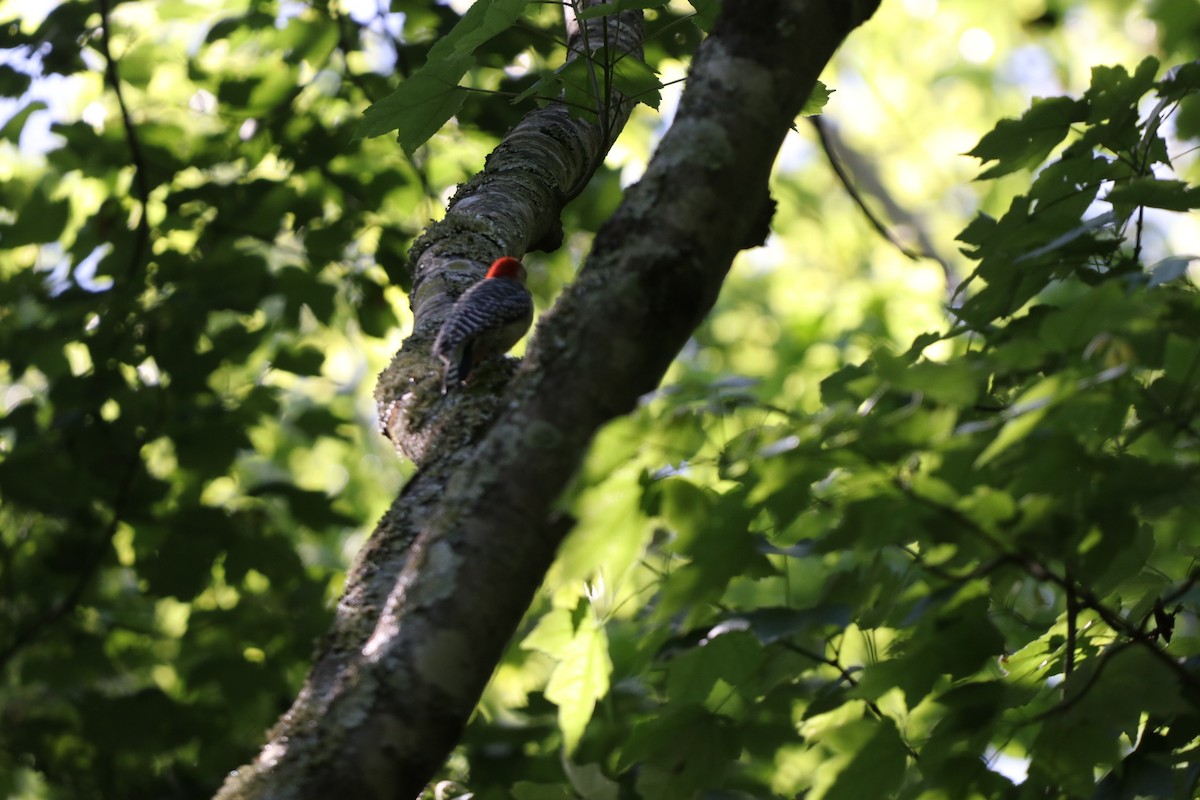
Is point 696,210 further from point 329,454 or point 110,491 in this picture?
point 329,454

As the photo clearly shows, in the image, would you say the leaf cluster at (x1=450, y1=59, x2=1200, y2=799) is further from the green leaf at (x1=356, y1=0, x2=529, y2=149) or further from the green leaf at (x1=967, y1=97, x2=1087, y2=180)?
the green leaf at (x1=356, y1=0, x2=529, y2=149)

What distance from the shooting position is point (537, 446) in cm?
138

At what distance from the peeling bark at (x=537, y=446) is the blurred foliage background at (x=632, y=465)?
0.29 ft

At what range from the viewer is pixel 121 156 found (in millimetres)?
4832

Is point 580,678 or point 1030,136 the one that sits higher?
point 1030,136

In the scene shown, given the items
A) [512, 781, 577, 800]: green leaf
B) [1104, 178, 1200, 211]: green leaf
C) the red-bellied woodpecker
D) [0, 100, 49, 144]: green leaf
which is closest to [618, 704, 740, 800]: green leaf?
[512, 781, 577, 800]: green leaf

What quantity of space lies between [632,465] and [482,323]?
966mm

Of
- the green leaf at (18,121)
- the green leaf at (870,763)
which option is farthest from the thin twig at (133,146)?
the green leaf at (870,763)

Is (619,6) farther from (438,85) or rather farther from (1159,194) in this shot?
(1159,194)

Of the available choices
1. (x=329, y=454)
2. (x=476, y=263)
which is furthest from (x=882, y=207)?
(x=476, y=263)

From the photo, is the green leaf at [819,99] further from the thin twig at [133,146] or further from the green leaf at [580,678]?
the thin twig at [133,146]

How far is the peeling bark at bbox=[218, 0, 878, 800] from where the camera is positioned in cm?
131

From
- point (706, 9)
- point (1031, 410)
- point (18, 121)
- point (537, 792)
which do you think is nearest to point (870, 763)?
point (1031, 410)

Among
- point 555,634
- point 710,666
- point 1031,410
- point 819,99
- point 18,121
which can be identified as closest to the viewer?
point 1031,410
